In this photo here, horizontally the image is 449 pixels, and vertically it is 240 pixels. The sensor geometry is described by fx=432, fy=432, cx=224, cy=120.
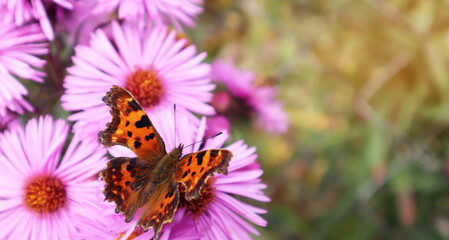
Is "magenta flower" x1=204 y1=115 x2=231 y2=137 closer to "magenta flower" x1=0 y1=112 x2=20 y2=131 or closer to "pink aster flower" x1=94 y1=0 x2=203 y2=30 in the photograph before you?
"pink aster flower" x1=94 y1=0 x2=203 y2=30

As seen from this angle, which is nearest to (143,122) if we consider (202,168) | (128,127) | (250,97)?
(128,127)

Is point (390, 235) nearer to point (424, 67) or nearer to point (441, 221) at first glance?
point (441, 221)

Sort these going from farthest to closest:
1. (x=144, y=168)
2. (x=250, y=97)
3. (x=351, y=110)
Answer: (x=351, y=110) → (x=250, y=97) → (x=144, y=168)

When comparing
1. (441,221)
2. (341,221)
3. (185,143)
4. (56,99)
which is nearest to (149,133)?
(185,143)

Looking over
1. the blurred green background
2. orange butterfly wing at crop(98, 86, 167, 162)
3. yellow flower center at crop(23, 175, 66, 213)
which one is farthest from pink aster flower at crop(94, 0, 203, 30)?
the blurred green background

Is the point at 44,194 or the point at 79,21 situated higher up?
the point at 79,21

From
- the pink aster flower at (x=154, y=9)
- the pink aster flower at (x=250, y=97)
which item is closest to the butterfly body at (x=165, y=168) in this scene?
the pink aster flower at (x=154, y=9)

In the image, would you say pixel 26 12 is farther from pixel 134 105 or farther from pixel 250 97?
pixel 250 97
